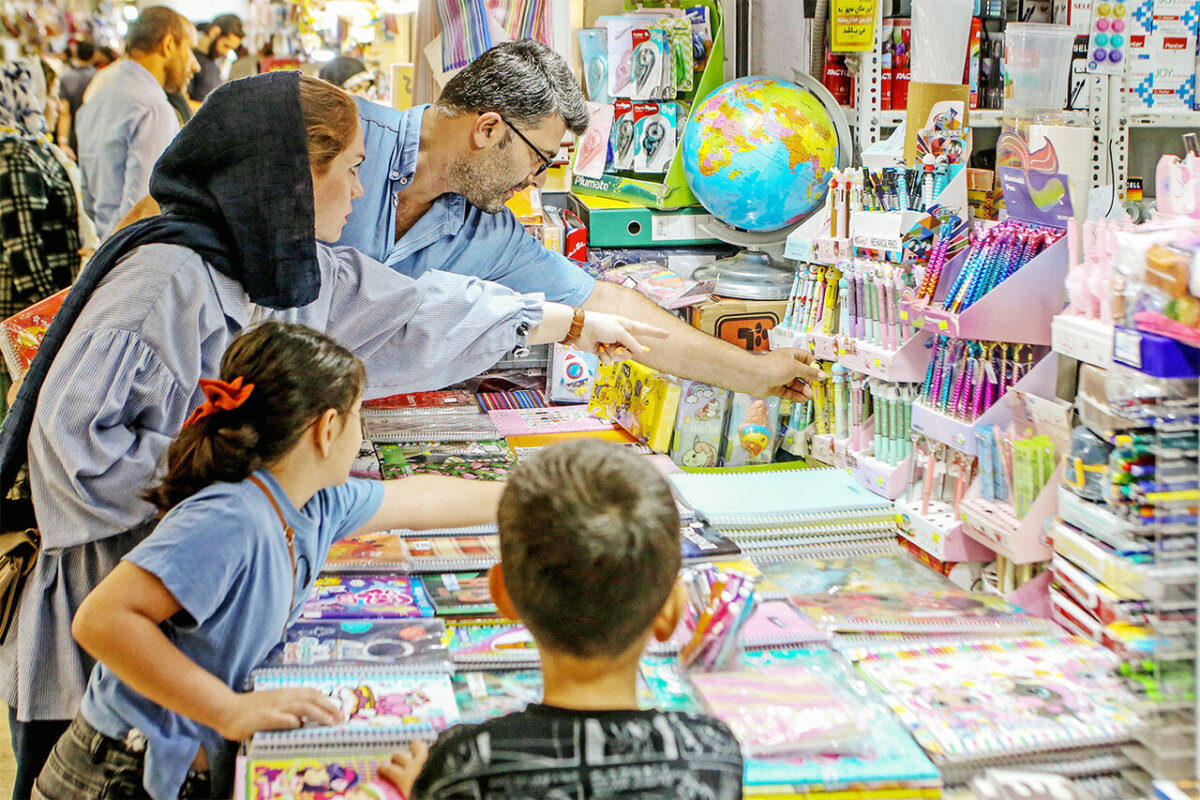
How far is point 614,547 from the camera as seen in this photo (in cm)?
122

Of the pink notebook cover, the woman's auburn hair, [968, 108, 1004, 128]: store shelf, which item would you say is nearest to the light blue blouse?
the woman's auburn hair

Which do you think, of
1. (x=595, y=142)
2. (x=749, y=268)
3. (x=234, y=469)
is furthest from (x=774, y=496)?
(x=595, y=142)

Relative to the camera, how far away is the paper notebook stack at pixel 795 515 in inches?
99.5

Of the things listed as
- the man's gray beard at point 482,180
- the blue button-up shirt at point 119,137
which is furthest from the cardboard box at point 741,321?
the blue button-up shirt at point 119,137

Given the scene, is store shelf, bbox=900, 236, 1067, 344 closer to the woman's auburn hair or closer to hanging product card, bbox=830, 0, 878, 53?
the woman's auburn hair

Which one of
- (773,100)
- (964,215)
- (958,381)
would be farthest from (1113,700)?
(773,100)

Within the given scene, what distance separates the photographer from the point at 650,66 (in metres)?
3.78

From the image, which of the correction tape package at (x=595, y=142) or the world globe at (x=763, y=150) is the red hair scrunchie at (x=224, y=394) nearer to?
the world globe at (x=763, y=150)

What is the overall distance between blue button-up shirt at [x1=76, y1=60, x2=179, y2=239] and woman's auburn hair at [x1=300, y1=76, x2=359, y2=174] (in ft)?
11.5

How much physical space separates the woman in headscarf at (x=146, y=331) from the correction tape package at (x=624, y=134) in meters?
1.87

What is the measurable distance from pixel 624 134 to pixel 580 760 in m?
2.93

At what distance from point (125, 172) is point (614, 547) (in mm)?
4707

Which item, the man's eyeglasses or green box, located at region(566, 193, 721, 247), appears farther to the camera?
green box, located at region(566, 193, 721, 247)

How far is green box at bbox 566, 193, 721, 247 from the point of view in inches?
151
